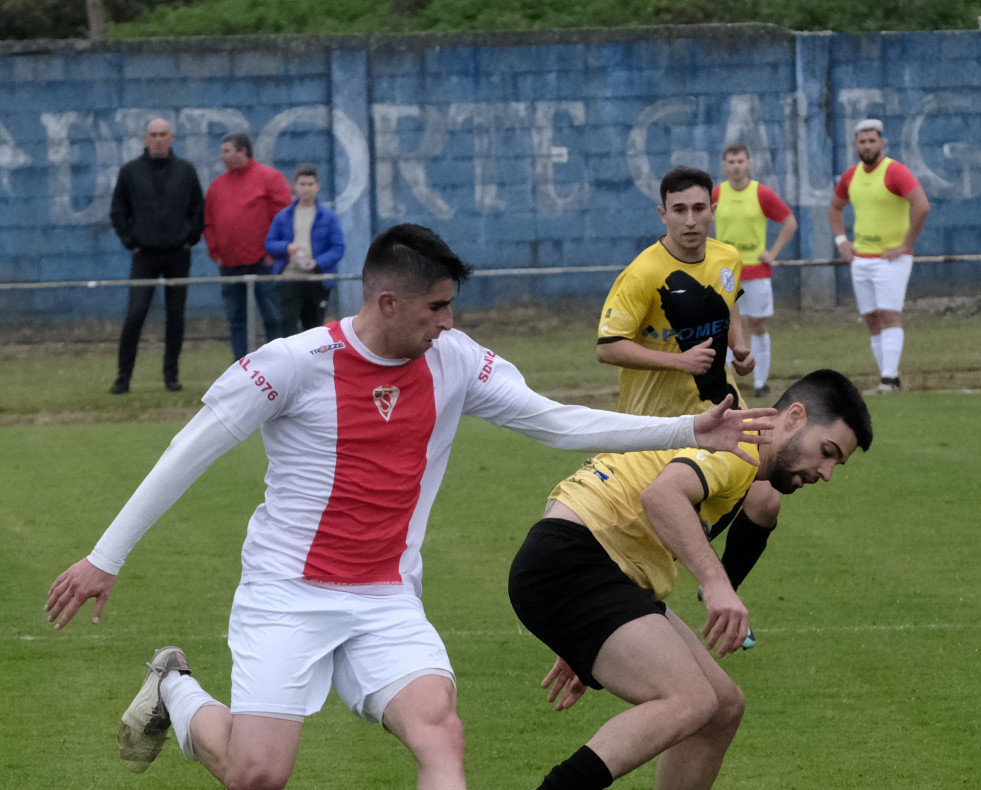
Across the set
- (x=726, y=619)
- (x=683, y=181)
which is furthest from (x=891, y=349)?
(x=726, y=619)

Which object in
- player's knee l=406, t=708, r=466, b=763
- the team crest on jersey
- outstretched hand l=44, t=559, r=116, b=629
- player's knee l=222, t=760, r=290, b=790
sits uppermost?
the team crest on jersey

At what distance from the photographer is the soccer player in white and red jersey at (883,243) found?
1356 cm

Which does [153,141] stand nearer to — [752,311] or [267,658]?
[752,311]

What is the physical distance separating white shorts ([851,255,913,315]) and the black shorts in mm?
9444

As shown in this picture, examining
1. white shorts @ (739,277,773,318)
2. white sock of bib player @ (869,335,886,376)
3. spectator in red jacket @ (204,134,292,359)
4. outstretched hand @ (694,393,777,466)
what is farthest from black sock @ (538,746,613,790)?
spectator in red jacket @ (204,134,292,359)

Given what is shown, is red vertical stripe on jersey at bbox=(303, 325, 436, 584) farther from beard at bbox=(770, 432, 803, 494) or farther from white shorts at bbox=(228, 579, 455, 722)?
beard at bbox=(770, 432, 803, 494)

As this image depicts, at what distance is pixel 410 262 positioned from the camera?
14.4 ft

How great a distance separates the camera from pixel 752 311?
14.0m

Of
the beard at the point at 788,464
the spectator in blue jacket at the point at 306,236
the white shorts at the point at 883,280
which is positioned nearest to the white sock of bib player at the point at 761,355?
the white shorts at the point at 883,280

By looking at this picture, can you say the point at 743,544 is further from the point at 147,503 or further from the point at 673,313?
the point at 147,503

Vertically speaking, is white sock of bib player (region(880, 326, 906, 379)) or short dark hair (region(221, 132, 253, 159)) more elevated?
short dark hair (region(221, 132, 253, 159))

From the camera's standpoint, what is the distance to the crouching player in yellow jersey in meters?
4.28

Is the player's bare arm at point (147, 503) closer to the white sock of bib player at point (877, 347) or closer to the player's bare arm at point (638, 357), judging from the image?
the player's bare arm at point (638, 357)

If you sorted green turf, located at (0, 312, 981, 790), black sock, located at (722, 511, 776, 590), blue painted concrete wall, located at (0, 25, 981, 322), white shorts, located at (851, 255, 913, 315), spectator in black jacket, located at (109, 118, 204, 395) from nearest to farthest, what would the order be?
green turf, located at (0, 312, 981, 790) → black sock, located at (722, 511, 776, 590) → white shorts, located at (851, 255, 913, 315) → spectator in black jacket, located at (109, 118, 204, 395) → blue painted concrete wall, located at (0, 25, 981, 322)
